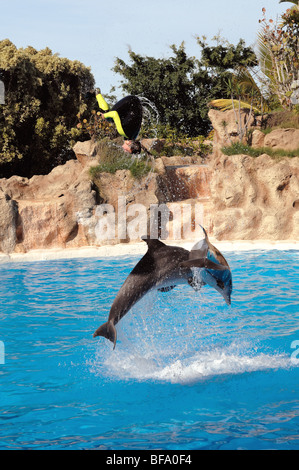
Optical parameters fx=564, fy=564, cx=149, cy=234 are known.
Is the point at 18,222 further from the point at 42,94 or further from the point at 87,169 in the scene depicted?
the point at 42,94

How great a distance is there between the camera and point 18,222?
1452cm

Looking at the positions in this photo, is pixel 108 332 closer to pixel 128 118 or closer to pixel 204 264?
pixel 204 264

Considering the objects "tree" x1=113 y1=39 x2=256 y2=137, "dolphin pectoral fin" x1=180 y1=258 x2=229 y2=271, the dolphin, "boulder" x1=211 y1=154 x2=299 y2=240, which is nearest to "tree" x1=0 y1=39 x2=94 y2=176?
"tree" x1=113 y1=39 x2=256 y2=137

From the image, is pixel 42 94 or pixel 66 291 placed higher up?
pixel 42 94

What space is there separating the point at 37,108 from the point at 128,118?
52.7ft

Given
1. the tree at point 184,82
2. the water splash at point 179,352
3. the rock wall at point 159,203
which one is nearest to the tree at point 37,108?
the tree at point 184,82

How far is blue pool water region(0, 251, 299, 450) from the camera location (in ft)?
13.7

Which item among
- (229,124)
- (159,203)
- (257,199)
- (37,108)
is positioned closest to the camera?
(257,199)

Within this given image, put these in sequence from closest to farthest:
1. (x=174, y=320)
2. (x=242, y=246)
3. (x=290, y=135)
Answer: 1. (x=174, y=320)
2. (x=242, y=246)
3. (x=290, y=135)

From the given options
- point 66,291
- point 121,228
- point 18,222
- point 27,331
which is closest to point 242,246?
point 121,228

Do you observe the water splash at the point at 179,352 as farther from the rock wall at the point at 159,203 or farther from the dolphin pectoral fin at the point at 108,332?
the rock wall at the point at 159,203

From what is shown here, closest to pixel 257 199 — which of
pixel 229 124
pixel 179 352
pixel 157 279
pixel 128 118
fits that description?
pixel 229 124

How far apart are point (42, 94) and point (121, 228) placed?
9.00m

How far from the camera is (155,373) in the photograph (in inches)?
211
